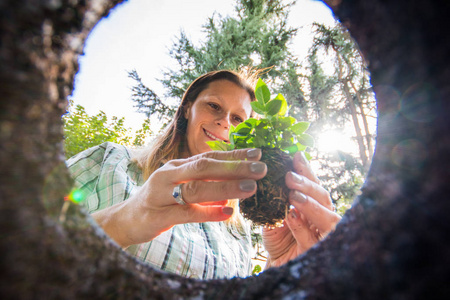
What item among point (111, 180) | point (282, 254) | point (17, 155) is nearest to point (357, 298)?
point (17, 155)

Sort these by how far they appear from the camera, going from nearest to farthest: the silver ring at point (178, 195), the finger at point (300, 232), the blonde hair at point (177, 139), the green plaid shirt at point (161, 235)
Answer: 1. the silver ring at point (178, 195)
2. the finger at point (300, 232)
3. the green plaid shirt at point (161, 235)
4. the blonde hair at point (177, 139)

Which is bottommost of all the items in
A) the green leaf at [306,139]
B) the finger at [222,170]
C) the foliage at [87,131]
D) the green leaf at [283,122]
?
the finger at [222,170]

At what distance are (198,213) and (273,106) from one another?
92 centimetres

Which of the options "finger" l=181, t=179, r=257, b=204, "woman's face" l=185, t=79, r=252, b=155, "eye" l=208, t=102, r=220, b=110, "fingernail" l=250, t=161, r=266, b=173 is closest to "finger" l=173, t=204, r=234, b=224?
"finger" l=181, t=179, r=257, b=204

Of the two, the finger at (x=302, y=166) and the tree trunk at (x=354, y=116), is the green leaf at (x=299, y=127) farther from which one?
the tree trunk at (x=354, y=116)

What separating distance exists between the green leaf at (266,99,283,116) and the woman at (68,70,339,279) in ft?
1.24

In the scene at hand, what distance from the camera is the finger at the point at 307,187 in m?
1.38

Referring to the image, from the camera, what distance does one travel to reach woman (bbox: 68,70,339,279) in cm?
116

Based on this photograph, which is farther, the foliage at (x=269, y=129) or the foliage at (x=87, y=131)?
the foliage at (x=87, y=131)

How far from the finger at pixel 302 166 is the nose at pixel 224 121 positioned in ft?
5.01

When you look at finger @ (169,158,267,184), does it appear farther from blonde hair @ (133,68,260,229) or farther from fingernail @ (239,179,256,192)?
blonde hair @ (133,68,260,229)

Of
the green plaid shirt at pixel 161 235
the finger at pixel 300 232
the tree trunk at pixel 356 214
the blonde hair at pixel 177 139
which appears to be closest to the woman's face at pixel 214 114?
the blonde hair at pixel 177 139

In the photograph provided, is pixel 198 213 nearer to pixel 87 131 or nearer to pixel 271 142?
pixel 271 142

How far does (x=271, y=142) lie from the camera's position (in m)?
1.55
